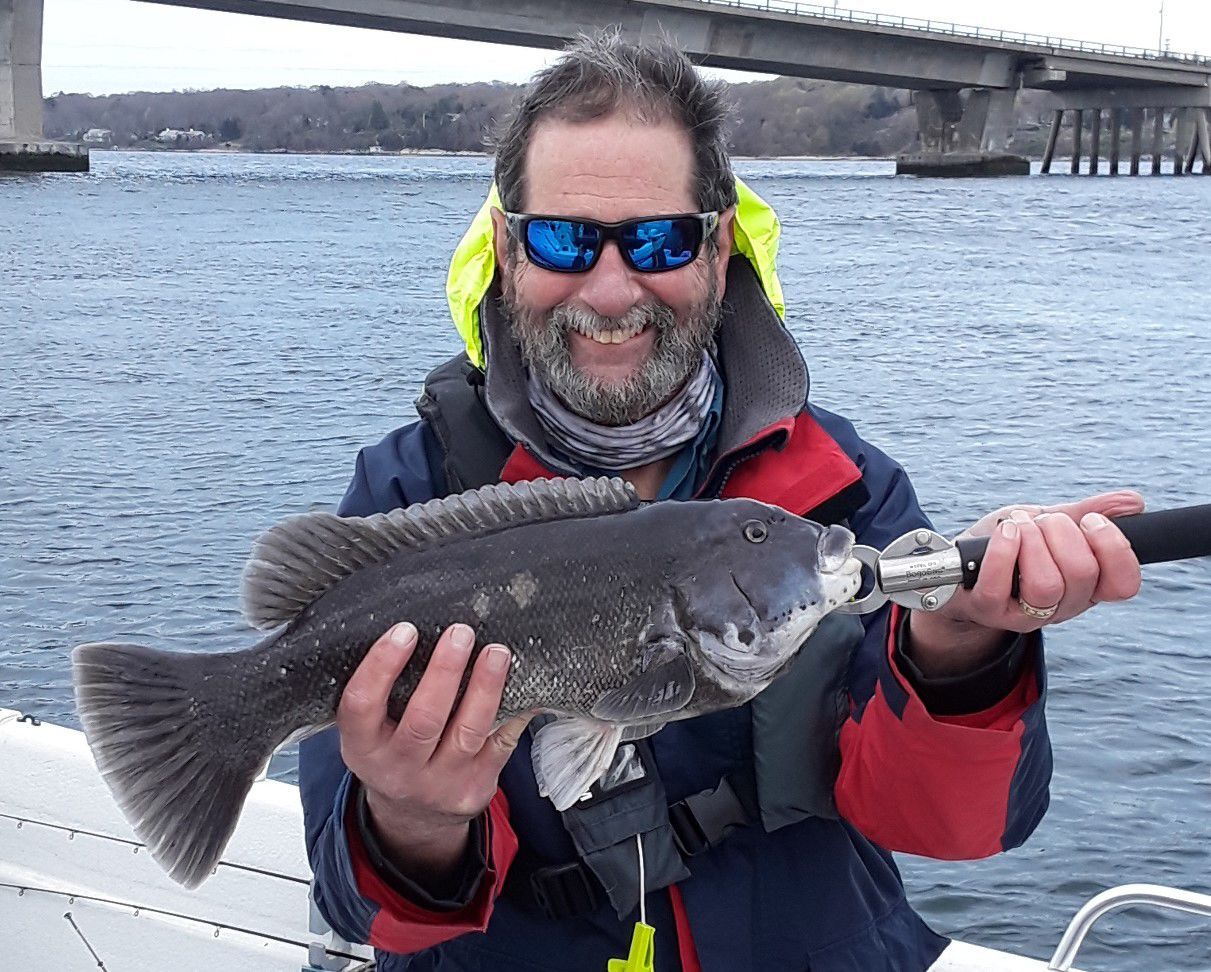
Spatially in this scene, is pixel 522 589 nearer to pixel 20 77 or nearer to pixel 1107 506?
pixel 1107 506

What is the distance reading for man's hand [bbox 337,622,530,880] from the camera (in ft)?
8.66

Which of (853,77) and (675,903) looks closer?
(675,903)

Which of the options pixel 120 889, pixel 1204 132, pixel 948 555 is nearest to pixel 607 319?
pixel 948 555

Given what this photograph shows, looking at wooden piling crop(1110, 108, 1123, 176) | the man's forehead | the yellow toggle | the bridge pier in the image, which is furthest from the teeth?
wooden piling crop(1110, 108, 1123, 176)

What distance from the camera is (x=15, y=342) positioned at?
81.0 feet

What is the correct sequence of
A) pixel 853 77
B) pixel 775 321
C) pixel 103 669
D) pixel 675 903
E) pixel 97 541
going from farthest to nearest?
1. pixel 853 77
2. pixel 97 541
3. pixel 775 321
4. pixel 675 903
5. pixel 103 669

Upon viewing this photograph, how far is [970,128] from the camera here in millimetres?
75875

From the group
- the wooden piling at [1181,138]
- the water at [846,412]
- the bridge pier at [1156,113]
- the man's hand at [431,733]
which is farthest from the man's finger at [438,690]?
the wooden piling at [1181,138]

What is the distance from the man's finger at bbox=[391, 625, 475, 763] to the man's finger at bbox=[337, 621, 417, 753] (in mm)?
50

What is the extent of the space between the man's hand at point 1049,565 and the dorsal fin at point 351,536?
77 cm

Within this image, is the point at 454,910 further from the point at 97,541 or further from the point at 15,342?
the point at 15,342

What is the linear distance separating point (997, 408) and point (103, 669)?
18.2 m

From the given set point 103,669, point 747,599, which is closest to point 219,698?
point 103,669

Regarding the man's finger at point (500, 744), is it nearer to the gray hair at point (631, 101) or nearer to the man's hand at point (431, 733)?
the man's hand at point (431, 733)
